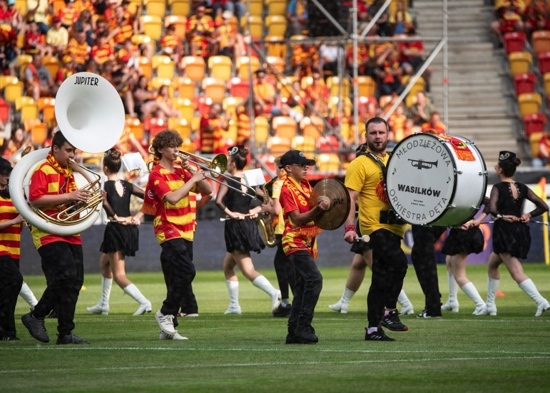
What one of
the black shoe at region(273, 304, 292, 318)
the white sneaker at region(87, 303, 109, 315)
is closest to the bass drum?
the black shoe at region(273, 304, 292, 318)

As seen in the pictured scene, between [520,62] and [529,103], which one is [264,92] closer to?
[529,103]

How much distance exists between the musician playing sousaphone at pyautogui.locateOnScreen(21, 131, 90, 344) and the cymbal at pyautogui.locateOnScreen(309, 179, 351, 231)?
223cm

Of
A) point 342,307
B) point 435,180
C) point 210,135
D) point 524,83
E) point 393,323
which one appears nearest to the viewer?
point 435,180

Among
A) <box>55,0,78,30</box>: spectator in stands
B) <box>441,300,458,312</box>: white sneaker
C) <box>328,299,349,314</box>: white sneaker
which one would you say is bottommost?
<box>441,300,458,312</box>: white sneaker

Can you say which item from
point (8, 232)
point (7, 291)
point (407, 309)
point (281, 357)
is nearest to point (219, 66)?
point (407, 309)

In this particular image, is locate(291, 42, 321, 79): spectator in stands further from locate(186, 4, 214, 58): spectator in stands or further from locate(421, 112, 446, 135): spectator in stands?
locate(421, 112, 446, 135): spectator in stands

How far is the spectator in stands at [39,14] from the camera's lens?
28875 millimetres

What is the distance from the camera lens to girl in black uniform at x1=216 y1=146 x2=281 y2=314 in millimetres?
16656

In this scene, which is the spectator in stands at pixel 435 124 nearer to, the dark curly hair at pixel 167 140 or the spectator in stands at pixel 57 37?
the spectator in stands at pixel 57 37

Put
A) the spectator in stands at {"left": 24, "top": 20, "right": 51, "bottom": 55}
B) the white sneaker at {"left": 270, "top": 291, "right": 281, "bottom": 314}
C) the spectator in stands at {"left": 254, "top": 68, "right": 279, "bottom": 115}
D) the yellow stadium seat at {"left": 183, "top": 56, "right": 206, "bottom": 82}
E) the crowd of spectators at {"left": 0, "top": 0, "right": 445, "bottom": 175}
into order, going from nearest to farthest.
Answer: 1. the white sneaker at {"left": 270, "top": 291, "right": 281, "bottom": 314}
2. the crowd of spectators at {"left": 0, "top": 0, "right": 445, "bottom": 175}
3. the spectator in stands at {"left": 24, "top": 20, "right": 51, "bottom": 55}
4. the spectator in stands at {"left": 254, "top": 68, "right": 279, "bottom": 115}
5. the yellow stadium seat at {"left": 183, "top": 56, "right": 206, "bottom": 82}

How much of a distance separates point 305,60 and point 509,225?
14183mm

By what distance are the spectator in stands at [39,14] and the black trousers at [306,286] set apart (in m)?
18.4

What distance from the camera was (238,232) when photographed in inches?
666

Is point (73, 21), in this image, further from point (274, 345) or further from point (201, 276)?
point (274, 345)
